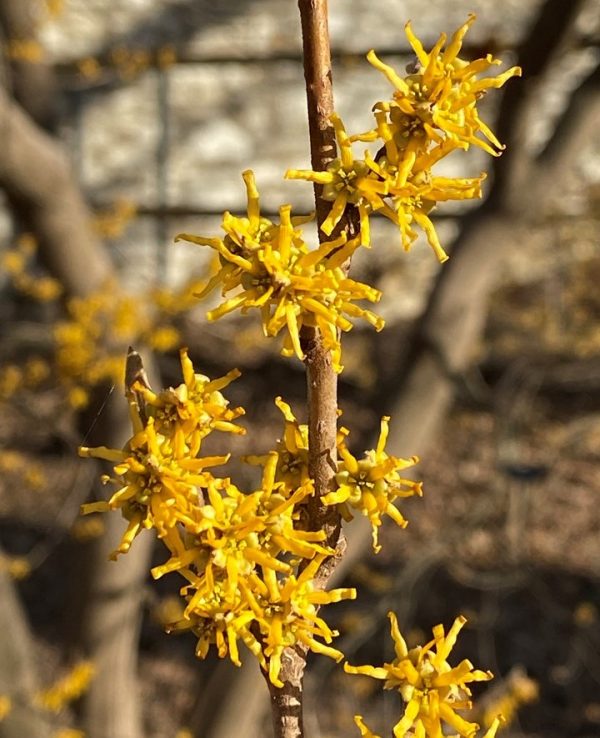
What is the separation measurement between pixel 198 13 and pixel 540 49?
11.2 ft

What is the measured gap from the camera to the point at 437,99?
0.79m

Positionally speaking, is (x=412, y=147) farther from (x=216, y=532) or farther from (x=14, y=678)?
(x=14, y=678)

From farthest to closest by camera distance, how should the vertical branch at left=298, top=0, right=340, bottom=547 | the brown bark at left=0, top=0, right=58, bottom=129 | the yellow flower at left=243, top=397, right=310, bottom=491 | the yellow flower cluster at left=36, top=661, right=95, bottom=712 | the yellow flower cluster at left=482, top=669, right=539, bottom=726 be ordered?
the yellow flower cluster at left=482, top=669, right=539, bottom=726 < the brown bark at left=0, top=0, right=58, bottom=129 < the yellow flower cluster at left=36, top=661, right=95, bottom=712 < the yellow flower at left=243, top=397, right=310, bottom=491 < the vertical branch at left=298, top=0, right=340, bottom=547

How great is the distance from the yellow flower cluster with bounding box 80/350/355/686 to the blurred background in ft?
6.94

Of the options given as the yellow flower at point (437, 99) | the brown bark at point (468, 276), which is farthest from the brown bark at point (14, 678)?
the yellow flower at point (437, 99)

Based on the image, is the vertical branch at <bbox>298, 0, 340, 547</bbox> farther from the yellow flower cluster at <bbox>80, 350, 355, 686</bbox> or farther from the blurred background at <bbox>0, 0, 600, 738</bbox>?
the blurred background at <bbox>0, 0, 600, 738</bbox>

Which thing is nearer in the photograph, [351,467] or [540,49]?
[351,467]

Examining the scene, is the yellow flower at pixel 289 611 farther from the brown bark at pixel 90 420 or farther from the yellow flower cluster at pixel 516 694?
the yellow flower cluster at pixel 516 694

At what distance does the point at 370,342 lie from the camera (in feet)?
20.0

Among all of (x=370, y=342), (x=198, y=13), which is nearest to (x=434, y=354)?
(x=370, y=342)

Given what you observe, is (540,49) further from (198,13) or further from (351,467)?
(198,13)

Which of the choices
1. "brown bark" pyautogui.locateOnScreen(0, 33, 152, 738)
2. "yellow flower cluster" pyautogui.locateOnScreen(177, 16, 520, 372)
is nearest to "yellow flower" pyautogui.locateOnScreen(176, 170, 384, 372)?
"yellow flower cluster" pyautogui.locateOnScreen(177, 16, 520, 372)

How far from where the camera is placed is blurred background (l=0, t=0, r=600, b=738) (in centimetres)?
310

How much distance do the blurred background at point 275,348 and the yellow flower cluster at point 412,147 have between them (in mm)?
2164
